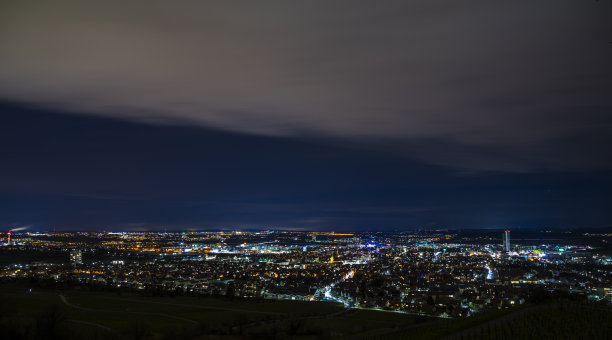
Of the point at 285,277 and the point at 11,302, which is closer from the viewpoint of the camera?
the point at 11,302

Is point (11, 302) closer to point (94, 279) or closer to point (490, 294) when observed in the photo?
point (94, 279)

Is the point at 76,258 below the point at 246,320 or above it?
below

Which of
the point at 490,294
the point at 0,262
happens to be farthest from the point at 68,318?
the point at 0,262

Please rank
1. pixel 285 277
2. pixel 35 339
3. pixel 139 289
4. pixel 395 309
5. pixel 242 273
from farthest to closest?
pixel 242 273 → pixel 285 277 → pixel 139 289 → pixel 395 309 → pixel 35 339

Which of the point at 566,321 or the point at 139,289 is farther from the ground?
the point at 566,321

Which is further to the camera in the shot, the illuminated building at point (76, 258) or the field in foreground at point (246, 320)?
the illuminated building at point (76, 258)

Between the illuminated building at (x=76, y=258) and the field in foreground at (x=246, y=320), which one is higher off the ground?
the field in foreground at (x=246, y=320)

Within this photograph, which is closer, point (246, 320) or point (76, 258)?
point (246, 320)

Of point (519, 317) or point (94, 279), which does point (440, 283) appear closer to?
point (519, 317)

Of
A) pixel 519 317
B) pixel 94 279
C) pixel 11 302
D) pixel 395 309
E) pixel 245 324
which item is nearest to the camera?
pixel 519 317

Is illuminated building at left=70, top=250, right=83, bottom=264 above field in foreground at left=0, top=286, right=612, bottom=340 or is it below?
below

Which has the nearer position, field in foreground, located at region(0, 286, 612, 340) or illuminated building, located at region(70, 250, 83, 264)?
field in foreground, located at region(0, 286, 612, 340)
